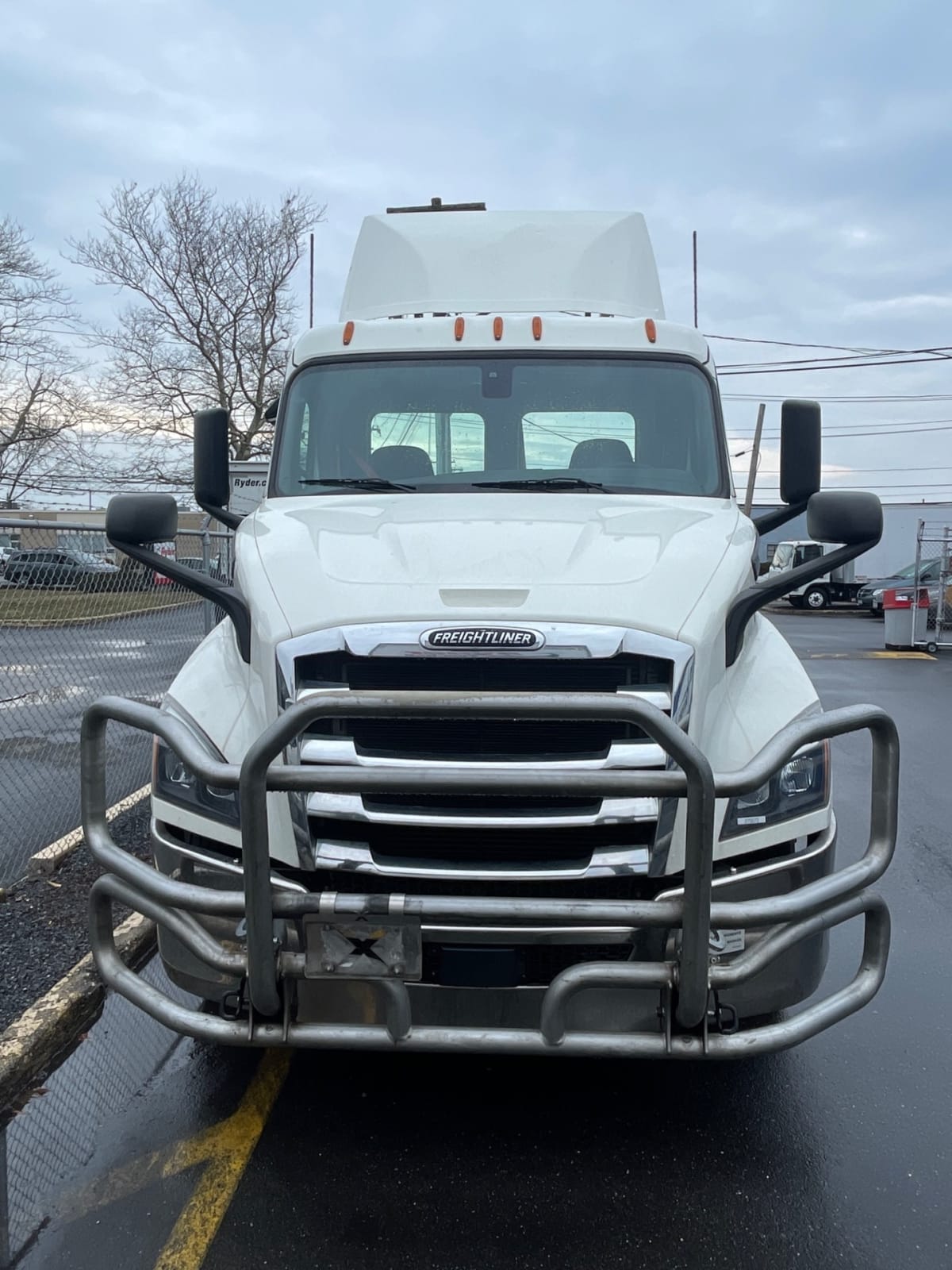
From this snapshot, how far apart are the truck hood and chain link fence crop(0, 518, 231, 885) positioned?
1.70 m

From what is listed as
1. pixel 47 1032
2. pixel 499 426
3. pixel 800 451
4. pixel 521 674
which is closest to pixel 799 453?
pixel 800 451

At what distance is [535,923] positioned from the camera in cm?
242

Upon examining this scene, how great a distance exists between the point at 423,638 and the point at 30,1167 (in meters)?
1.94

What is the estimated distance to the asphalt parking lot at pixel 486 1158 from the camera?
2.58 metres

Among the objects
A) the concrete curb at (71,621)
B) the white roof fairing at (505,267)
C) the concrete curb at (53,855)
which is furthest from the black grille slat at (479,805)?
the white roof fairing at (505,267)

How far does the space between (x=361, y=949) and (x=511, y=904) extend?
400 millimetres

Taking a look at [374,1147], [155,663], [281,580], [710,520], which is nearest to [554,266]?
[710,520]

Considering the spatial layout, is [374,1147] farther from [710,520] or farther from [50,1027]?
[710,520]

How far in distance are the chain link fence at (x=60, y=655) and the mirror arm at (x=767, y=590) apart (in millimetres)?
3008

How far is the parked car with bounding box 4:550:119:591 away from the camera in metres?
4.61

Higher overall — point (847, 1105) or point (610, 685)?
point (610, 685)

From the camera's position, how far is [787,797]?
2707mm

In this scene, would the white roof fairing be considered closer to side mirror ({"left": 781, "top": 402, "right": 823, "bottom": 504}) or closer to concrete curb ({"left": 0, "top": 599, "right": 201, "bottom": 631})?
side mirror ({"left": 781, "top": 402, "right": 823, "bottom": 504})

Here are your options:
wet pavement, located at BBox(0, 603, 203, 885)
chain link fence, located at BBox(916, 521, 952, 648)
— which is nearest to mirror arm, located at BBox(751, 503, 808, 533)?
wet pavement, located at BBox(0, 603, 203, 885)
